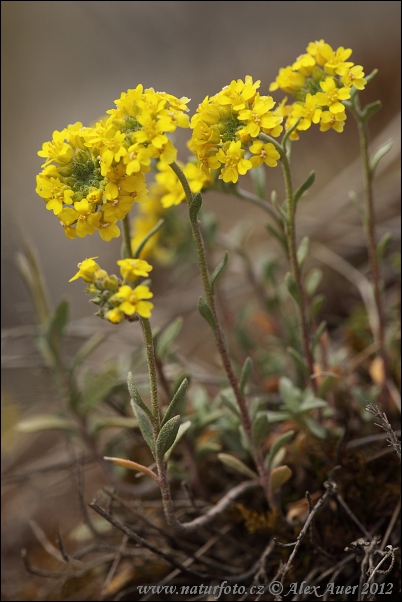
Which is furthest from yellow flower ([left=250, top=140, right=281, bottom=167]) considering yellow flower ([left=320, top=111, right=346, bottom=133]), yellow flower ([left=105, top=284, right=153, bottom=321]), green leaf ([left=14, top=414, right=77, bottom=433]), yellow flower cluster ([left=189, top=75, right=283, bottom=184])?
green leaf ([left=14, top=414, right=77, bottom=433])

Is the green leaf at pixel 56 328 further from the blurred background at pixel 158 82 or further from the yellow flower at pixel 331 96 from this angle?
the yellow flower at pixel 331 96

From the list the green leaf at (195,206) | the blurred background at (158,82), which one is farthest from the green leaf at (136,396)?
the blurred background at (158,82)

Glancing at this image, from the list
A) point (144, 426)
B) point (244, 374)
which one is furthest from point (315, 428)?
point (144, 426)

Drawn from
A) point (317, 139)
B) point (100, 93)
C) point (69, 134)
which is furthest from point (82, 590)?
point (100, 93)

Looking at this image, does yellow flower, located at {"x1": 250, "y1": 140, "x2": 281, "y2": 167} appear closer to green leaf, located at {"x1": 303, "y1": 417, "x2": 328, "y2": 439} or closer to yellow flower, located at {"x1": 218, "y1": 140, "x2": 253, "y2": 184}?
yellow flower, located at {"x1": 218, "y1": 140, "x2": 253, "y2": 184}

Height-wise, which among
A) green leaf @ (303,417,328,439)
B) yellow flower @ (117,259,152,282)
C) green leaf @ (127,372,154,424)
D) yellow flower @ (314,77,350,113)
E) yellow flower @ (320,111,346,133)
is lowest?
green leaf @ (303,417,328,439)

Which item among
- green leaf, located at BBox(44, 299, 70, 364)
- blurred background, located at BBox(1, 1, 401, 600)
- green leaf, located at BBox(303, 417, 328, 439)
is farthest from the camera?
blurred background, located at BBox(1, 1, 401, 600)

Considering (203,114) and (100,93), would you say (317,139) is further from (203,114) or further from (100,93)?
(203,114)

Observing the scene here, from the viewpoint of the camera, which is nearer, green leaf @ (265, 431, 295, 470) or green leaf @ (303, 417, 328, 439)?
green leaf @ (265, 431, 295, 470)
